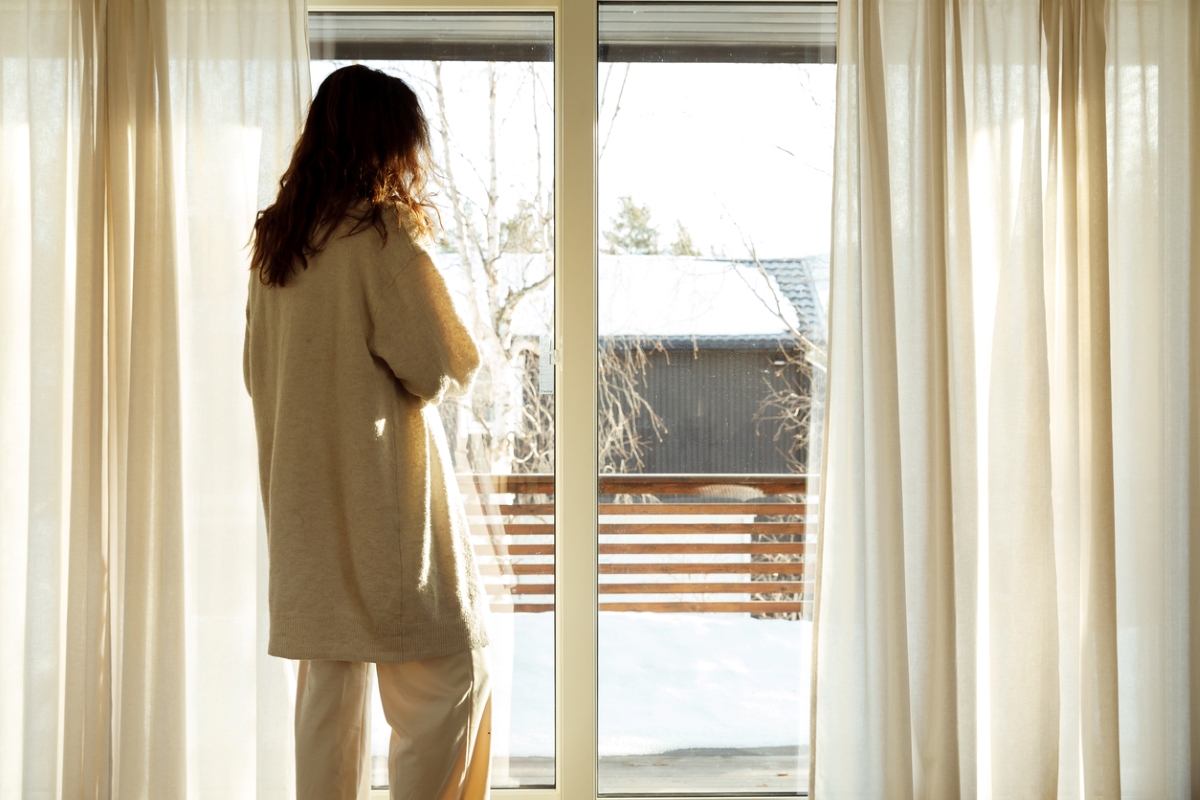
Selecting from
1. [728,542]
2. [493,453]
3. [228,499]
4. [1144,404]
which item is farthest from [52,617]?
[1144,404]

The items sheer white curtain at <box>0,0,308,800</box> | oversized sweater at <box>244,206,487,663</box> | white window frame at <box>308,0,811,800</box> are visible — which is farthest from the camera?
white window frame at <box>308,0,811,800</box>

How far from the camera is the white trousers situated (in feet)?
4.47

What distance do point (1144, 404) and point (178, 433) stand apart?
6.98 feet

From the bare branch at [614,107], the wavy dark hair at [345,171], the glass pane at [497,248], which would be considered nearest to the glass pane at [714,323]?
the bare branch at [614,107]

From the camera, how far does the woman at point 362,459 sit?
1.33 metres

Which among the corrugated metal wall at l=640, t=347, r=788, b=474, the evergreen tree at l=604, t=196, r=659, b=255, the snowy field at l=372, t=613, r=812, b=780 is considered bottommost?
the snowy field at l=372, t=613, r=812, b=780

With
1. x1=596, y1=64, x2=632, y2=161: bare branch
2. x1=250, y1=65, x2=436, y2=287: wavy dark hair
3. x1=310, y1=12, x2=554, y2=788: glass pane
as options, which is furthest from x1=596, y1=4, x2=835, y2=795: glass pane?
x1=250, y1=65, x2=436, y2=287: wavy dark hair

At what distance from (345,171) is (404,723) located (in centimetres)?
90

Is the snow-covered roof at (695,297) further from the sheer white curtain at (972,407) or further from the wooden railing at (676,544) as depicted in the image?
the wooden railing at (676,544)

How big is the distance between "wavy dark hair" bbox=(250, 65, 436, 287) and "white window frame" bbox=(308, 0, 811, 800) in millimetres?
591

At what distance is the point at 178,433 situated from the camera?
5.90ft

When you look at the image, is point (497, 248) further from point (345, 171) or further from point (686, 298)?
point (345, 171)

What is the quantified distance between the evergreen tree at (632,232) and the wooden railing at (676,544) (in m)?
0.54

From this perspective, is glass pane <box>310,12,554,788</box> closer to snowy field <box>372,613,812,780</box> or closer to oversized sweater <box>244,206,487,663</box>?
snowy field <box>372,613,812,780</box>
